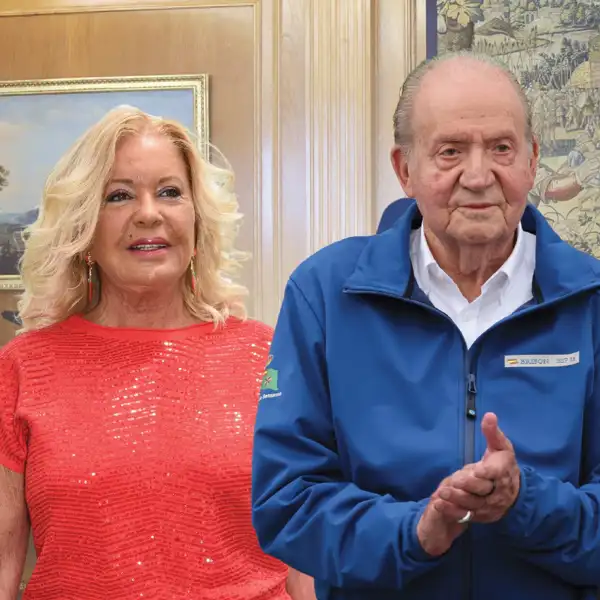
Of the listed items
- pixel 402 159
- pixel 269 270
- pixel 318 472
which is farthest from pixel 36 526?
pixel 269 270

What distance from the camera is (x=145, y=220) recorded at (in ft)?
6.53

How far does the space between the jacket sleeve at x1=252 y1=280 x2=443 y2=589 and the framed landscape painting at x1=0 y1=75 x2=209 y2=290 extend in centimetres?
212

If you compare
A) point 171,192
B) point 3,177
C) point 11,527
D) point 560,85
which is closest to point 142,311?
point 171,192

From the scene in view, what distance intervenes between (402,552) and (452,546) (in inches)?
3.0

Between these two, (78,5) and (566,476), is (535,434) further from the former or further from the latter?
(78,5)

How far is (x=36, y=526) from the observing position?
6.22ft

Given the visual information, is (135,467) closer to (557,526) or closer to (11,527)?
(11,527)

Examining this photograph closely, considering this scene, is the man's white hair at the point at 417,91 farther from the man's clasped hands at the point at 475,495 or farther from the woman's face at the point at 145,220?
the woman's face at the point at 145,220

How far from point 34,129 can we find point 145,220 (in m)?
1.43

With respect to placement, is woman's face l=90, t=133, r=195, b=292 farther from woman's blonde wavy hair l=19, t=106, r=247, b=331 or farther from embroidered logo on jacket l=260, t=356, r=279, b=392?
embroidered logo on jacket l=260, t=356, r=279, b=392

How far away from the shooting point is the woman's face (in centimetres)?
201

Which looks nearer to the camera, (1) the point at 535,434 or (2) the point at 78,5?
(1) the point at 535,434

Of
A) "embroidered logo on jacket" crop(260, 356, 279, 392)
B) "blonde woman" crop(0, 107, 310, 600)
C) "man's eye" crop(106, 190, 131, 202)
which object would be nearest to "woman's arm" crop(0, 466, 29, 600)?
"blonde woman" crop(0, 107, 310, 600)

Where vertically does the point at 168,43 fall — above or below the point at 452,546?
above
